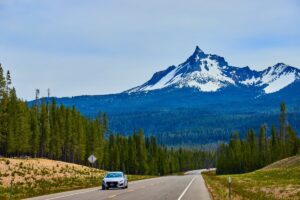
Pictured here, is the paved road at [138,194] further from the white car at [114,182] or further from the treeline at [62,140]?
the treeline at [62,140]

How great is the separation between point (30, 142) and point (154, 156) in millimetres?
57076

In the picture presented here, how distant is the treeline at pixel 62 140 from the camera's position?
96.9 meters

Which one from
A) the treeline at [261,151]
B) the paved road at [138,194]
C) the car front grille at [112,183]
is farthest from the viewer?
the treeline at [261,151]

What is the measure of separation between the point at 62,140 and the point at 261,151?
2461 inches

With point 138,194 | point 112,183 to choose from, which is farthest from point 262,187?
point 138,194

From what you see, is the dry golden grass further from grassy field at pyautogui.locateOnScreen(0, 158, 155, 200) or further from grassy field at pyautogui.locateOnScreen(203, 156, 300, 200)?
grassy field at pyautogui.locateOnScreen(203, 156, 300, 200)

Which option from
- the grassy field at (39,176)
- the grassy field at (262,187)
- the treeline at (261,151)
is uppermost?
the treeline at (261,151)

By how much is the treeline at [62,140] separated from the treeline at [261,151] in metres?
19.2

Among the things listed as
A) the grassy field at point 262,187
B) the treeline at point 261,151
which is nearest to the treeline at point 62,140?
the treeline at point 261,151

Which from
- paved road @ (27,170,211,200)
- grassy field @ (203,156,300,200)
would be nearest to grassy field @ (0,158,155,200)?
paved road @ (27,170,211,200)

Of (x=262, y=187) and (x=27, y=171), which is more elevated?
(x=27, y=171)

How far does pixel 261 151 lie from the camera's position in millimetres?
155250

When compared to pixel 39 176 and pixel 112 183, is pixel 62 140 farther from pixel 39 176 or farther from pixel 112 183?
pixel 112 183

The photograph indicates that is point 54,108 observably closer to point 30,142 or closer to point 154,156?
point 30,142
